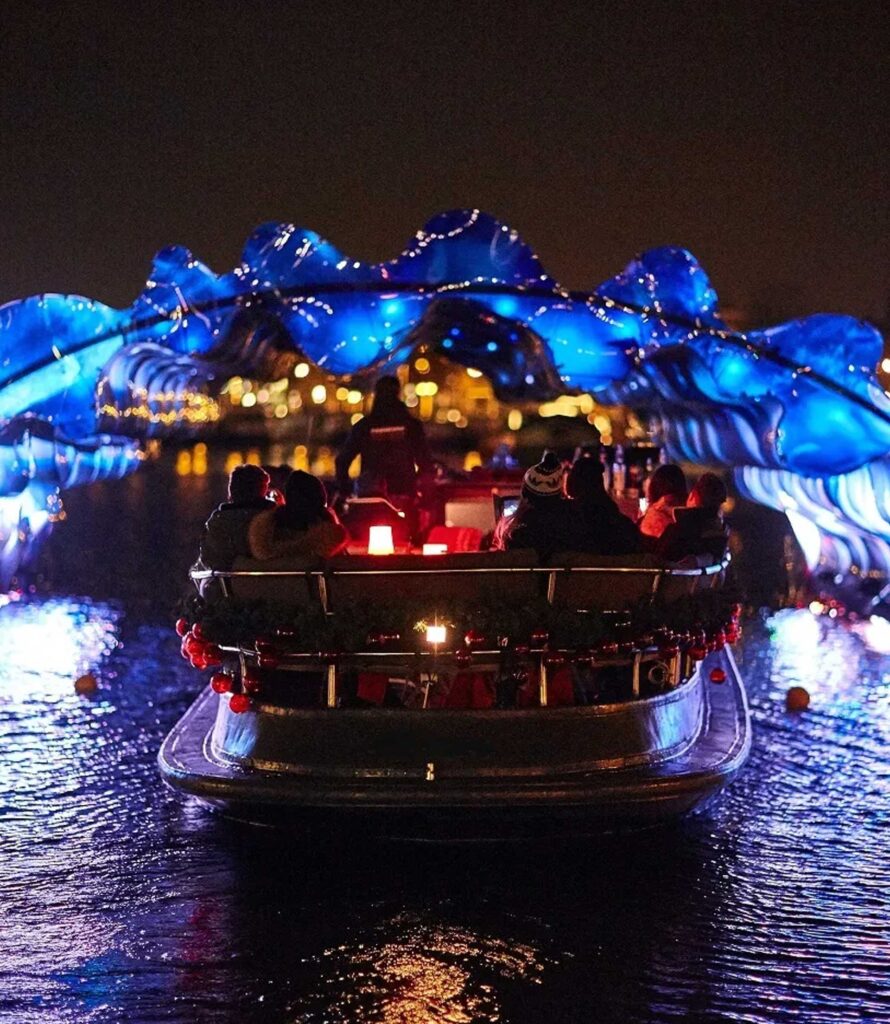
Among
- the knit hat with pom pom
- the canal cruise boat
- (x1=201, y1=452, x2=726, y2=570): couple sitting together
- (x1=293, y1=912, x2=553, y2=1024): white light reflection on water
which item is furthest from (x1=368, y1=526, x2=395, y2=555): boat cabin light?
(x1=293, y1=912, x2=553, y2=1024): white light reflection on water

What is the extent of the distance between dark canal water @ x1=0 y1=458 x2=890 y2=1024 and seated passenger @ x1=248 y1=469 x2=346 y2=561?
1607 mm

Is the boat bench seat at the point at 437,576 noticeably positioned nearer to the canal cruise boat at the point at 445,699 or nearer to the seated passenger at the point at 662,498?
the canal cruise boat at the point at 445,699

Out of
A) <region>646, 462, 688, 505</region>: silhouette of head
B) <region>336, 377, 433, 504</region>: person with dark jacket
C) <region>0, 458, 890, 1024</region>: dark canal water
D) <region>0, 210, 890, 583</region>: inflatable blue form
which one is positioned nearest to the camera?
<region>0, 458, 890, 1024</region>: dark canal water

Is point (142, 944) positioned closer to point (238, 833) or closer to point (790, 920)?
point (238, 833)

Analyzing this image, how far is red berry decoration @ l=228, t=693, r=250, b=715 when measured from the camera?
26.4 feet

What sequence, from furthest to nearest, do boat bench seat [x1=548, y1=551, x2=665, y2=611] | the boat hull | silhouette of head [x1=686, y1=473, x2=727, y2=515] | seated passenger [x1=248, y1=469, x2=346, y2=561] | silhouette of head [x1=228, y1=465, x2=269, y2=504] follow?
silhouette of head [x1=686, y1=473, x2=727, y2=515]
silhouette of head [x1=228, y1=465, x2=269, y2=504]
seated passenger [x1=248, y1=469, x2=346, y2=561]
boat bench seat [x1=548, y1=551, x2=665, y2=611]
the boat hull

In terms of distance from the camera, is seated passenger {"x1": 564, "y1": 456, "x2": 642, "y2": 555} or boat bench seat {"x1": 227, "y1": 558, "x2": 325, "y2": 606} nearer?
boat bench seat {"x1": 227, "y1": 558, "x2": 325, "y2": 606}

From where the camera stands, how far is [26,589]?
860 inches

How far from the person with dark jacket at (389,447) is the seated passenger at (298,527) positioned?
3.33m

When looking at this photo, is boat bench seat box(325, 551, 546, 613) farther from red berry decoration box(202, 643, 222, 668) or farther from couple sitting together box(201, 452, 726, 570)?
red berry decoration box(202, 643, 222, 668)

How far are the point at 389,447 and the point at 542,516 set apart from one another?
3.89 meters

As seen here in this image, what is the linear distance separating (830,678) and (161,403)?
8.39 meters

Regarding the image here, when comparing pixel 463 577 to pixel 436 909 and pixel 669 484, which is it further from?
pixel 669 484

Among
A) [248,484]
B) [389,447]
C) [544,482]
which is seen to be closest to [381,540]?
[248,484]
